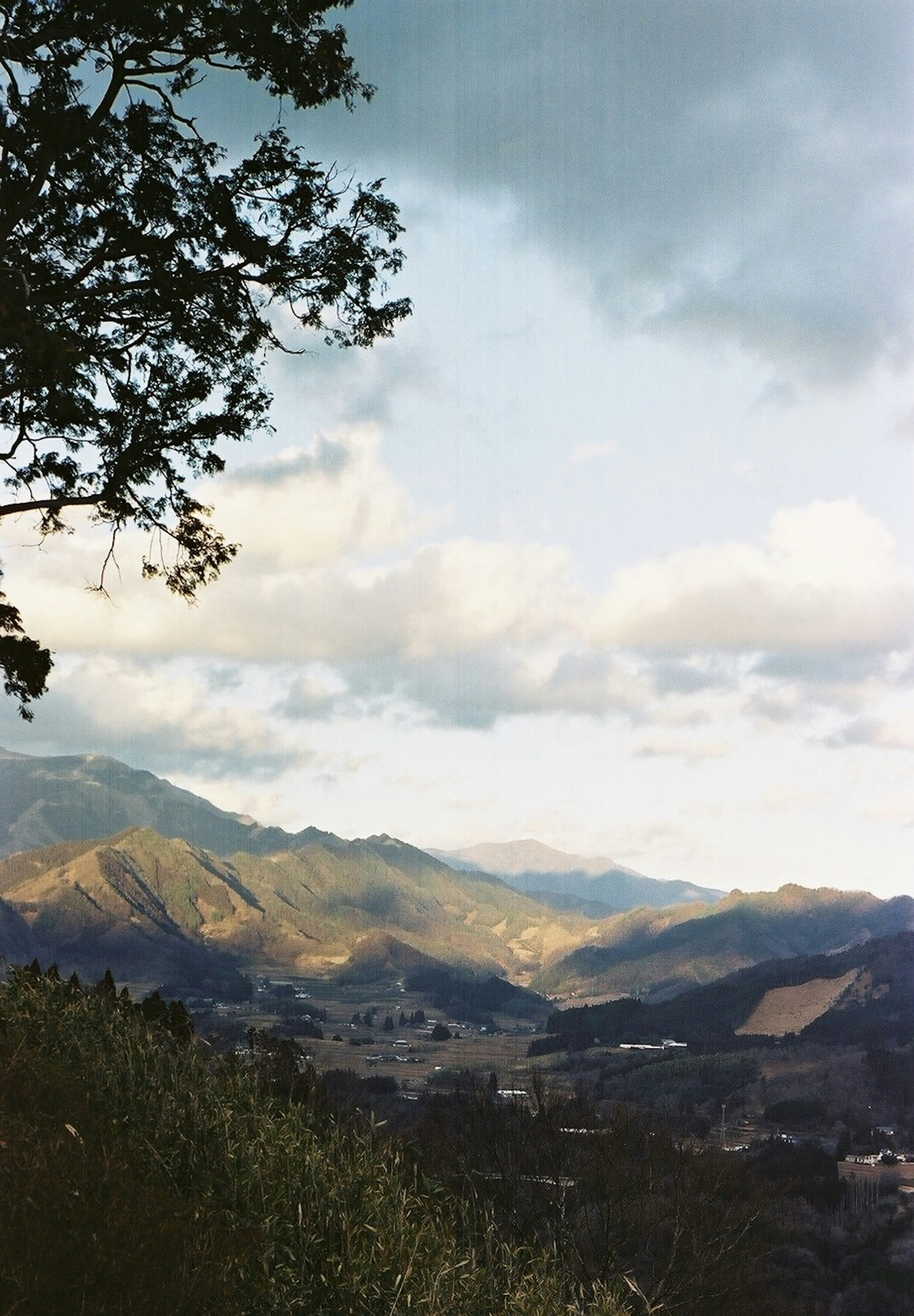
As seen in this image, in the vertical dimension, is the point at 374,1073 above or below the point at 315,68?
below

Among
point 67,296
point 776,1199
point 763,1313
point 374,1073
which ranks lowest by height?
point 374,1073

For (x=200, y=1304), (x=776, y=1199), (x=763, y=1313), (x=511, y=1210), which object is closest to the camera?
(x=200, y=1304)

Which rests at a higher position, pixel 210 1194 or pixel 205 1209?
pixel 205 1209

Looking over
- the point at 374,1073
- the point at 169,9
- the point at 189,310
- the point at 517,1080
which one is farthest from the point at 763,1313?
the point at 374,1073

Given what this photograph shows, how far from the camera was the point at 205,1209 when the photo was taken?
7.19 metres

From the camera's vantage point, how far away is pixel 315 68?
13875 millimetres

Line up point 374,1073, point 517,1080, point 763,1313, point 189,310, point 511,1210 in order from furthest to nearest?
point 374,1073
point 517,1080
point 763,1313
point 511,1210
point 189,310

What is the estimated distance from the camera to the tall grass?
5.89m

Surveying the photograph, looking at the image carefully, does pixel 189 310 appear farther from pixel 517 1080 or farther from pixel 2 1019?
pixel 517 1080

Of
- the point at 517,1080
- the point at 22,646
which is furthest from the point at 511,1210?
the point at 517,1080

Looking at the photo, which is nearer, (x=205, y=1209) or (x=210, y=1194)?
(x=205, y=1209)

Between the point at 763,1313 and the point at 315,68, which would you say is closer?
the point at 315,68

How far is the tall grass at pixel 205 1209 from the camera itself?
19.3 ft

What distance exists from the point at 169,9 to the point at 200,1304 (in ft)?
41.3
